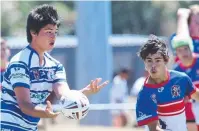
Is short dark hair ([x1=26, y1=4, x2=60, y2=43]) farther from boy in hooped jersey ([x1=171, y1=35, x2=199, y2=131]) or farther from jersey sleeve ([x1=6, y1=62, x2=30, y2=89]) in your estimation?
boy in hooped jersey ([x1=171, y1=35, x2=199, y2=131])

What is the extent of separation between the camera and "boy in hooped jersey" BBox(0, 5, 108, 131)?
21.1 ft

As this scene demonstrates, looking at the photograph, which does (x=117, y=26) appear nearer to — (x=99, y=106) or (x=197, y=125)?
(x=99, y=106)

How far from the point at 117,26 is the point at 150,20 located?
1.86 meters

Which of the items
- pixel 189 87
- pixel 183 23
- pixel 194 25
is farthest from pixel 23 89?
pixel 194 25

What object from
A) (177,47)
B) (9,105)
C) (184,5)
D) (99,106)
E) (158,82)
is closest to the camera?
(9,105)

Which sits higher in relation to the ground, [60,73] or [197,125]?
[60,73]

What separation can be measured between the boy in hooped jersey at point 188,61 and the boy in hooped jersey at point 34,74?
2299 mm

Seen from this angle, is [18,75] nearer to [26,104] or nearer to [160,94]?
[26,104]

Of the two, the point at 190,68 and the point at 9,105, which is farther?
the point at 190,68

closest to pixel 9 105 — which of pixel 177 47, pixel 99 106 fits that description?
pixel 177 47

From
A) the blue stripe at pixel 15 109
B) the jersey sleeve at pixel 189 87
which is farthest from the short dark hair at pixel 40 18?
the jersey sleeve at pixel 189 87

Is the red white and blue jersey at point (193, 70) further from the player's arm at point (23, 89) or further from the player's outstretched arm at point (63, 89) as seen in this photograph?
the player's arm at point (23, 89)

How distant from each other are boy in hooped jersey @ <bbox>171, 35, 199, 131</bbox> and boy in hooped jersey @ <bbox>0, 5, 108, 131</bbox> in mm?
2299

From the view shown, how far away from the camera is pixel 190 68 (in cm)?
916
